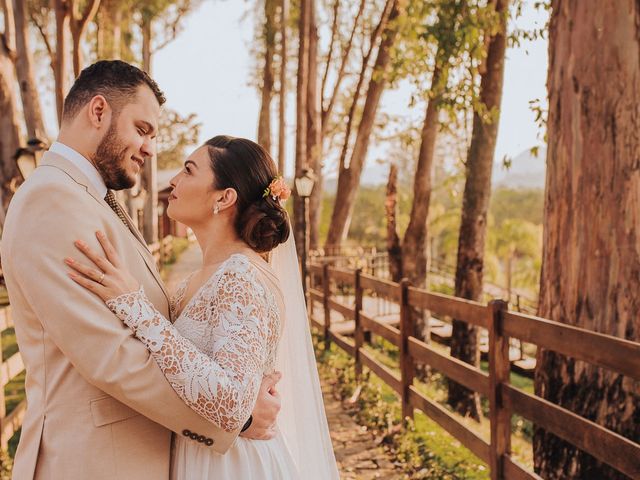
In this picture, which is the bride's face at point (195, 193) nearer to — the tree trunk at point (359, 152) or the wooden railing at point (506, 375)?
the wooden railing at point (506, 375)

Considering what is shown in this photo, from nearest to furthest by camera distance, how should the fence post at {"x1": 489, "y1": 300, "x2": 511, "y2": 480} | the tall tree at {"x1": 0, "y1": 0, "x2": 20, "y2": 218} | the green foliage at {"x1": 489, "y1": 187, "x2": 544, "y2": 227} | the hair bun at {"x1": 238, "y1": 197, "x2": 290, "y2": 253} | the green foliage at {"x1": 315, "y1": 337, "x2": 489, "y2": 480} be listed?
the hair bun at {"x1": 238, "y1": 197, "x2": 290, "y2": 253}, the fence post at {"x1": 489, "y1": 300, "x2": 511, "y2": 480}, the green foliage at {"x1": 315, "y1": 337, "x2": 489, "y2": 480}, the tall tree at {"x1": 0, "y1": 0, "x2": 20, "y2": 218}, the green foliage at {"x1": 489, "y1": 187, "x2": 544, "y2": 227}

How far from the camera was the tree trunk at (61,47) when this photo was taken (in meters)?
12.7

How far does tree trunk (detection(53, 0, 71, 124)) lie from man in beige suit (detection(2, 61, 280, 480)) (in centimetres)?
1136

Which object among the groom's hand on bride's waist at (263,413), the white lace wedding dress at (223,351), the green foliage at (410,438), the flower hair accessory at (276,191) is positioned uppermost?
the flower hair accessory at (276,191)

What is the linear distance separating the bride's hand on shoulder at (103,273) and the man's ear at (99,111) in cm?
39

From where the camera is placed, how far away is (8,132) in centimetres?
1190

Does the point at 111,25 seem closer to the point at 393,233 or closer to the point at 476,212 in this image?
the point at 393,233

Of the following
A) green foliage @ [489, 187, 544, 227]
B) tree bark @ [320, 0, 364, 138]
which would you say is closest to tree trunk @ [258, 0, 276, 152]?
tree bark @ [320, 0, 364, 138]

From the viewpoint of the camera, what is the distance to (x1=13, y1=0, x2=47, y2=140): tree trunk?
13500 millimetres

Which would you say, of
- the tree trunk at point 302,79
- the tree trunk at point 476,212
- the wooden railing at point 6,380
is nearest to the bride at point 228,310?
the wooden railing at point 6,380

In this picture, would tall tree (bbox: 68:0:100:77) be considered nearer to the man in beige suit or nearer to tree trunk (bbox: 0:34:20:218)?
tree trunk (bbox: 0:34:20:218)

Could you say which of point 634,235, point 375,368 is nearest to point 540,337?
point 634,235

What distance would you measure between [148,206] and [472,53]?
20.8 metres

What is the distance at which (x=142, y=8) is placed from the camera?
2330cm
